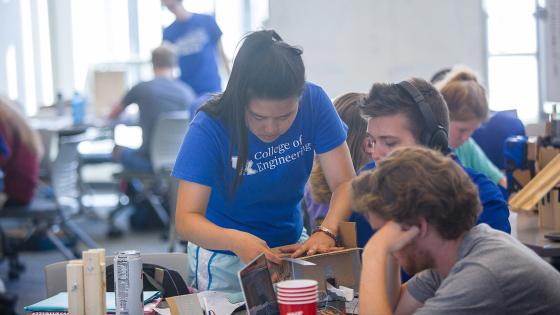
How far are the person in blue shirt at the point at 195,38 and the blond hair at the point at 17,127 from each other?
1.84 m

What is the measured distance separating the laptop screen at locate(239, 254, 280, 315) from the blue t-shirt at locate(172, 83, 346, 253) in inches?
18.0

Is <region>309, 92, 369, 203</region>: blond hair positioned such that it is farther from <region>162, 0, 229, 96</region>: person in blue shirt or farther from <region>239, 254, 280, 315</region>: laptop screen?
<region>162, 0, 229, 96</region>: person in blue shirt

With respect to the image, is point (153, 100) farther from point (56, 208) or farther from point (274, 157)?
point (274, 157)

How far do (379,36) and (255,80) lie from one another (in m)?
5.19

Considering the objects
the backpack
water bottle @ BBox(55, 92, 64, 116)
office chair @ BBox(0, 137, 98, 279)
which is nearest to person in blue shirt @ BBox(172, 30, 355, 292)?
the backpack

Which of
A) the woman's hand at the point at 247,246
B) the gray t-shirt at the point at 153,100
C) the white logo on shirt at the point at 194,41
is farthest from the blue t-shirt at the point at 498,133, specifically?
the white logo on shirt at the point at 194,41

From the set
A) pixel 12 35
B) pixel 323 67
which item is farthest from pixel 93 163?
pixel 323 67

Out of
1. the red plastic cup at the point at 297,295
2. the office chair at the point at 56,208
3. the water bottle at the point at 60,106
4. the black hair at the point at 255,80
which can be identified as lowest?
the office chair at the point at 56,208

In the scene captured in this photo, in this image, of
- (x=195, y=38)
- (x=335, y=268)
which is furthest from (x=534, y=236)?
(x=195, y=38)

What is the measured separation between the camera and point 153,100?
22.8 feet

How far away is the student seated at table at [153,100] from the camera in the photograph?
6.94 m

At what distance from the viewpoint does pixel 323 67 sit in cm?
728

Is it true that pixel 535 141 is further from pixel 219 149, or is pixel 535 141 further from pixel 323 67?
pixel 323 67

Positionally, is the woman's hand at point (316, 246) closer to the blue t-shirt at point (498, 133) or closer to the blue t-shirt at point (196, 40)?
the blue t-shirt at point (498, 133)
